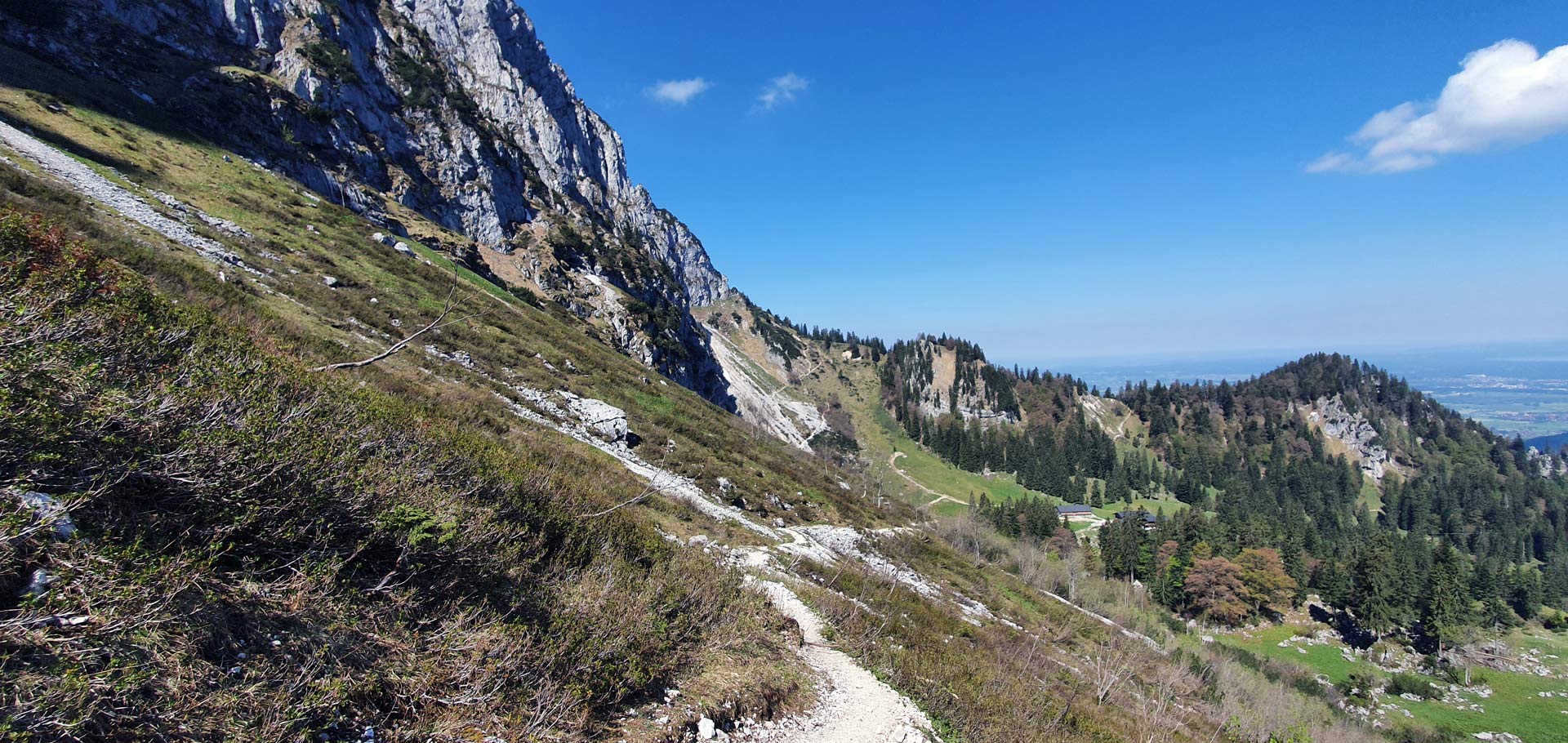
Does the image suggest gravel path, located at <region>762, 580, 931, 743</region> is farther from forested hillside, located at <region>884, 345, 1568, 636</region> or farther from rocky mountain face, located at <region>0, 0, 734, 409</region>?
forested hillside, located at <region>884, 345, 1568, 636</region>

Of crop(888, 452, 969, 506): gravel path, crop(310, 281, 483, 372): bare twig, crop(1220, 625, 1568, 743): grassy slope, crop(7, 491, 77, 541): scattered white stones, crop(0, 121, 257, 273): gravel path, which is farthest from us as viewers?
crop(888, 452, 969, 506): gravel path

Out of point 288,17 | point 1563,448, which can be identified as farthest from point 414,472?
point 1563,448

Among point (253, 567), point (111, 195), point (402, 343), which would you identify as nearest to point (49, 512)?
point (253, 567)

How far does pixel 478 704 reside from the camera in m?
4.27

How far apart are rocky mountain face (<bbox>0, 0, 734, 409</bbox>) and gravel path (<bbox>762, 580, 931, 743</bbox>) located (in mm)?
52188

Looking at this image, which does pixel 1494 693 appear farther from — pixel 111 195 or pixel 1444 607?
pixel 111 195

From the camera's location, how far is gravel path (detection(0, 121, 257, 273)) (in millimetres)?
19391

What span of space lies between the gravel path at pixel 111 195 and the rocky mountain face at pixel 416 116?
22976 millimetres

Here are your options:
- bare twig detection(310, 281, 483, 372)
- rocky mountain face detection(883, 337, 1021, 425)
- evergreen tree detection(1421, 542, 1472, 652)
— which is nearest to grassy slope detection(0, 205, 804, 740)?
bare twig detection(310, 281, 483, 372)

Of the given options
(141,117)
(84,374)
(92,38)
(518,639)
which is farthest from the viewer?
(92,38)

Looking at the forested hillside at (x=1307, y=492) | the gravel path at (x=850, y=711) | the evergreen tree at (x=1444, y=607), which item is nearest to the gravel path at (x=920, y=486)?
the forested hillside at (x=1307, y=492)

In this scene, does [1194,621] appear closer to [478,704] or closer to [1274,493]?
[478,704]

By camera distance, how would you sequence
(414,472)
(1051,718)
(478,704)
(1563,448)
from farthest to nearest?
(1563,448) < (1051,718) < (414,472) < (478,704)

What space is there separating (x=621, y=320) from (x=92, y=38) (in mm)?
45966
